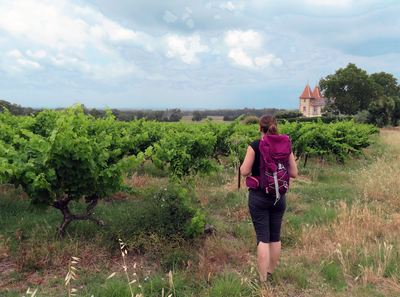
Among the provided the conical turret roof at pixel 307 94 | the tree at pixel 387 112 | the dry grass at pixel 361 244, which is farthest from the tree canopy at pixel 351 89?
the dry grass at pixel 361 244

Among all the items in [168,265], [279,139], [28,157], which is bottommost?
[168,265]

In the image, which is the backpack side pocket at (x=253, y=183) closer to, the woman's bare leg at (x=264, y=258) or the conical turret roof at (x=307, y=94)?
the woman's bare leg at (x=264, y=258)

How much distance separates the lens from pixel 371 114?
33531 millimetres

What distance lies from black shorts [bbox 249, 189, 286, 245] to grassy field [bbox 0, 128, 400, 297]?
0.42 m

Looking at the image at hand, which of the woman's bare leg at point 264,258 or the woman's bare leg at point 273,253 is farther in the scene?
the woman's bare leg at point 273,253

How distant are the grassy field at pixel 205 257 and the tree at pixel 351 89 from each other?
4801 centimetres

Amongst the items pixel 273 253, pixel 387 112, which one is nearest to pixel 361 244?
pixel 273 253

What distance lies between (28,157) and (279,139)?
3.43 m

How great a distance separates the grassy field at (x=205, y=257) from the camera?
290cm

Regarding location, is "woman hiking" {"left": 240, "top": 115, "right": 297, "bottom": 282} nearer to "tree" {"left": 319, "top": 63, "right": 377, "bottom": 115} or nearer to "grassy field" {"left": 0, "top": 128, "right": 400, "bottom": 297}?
"grassy field" {"left": 0, "top": 128, "right": 400, "bottom": 297}

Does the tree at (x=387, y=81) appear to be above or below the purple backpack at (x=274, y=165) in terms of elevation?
above

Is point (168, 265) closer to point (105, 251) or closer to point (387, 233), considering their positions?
point (105, 251)

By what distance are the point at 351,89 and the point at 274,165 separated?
173ft

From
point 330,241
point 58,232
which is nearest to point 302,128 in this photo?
point 330,241
